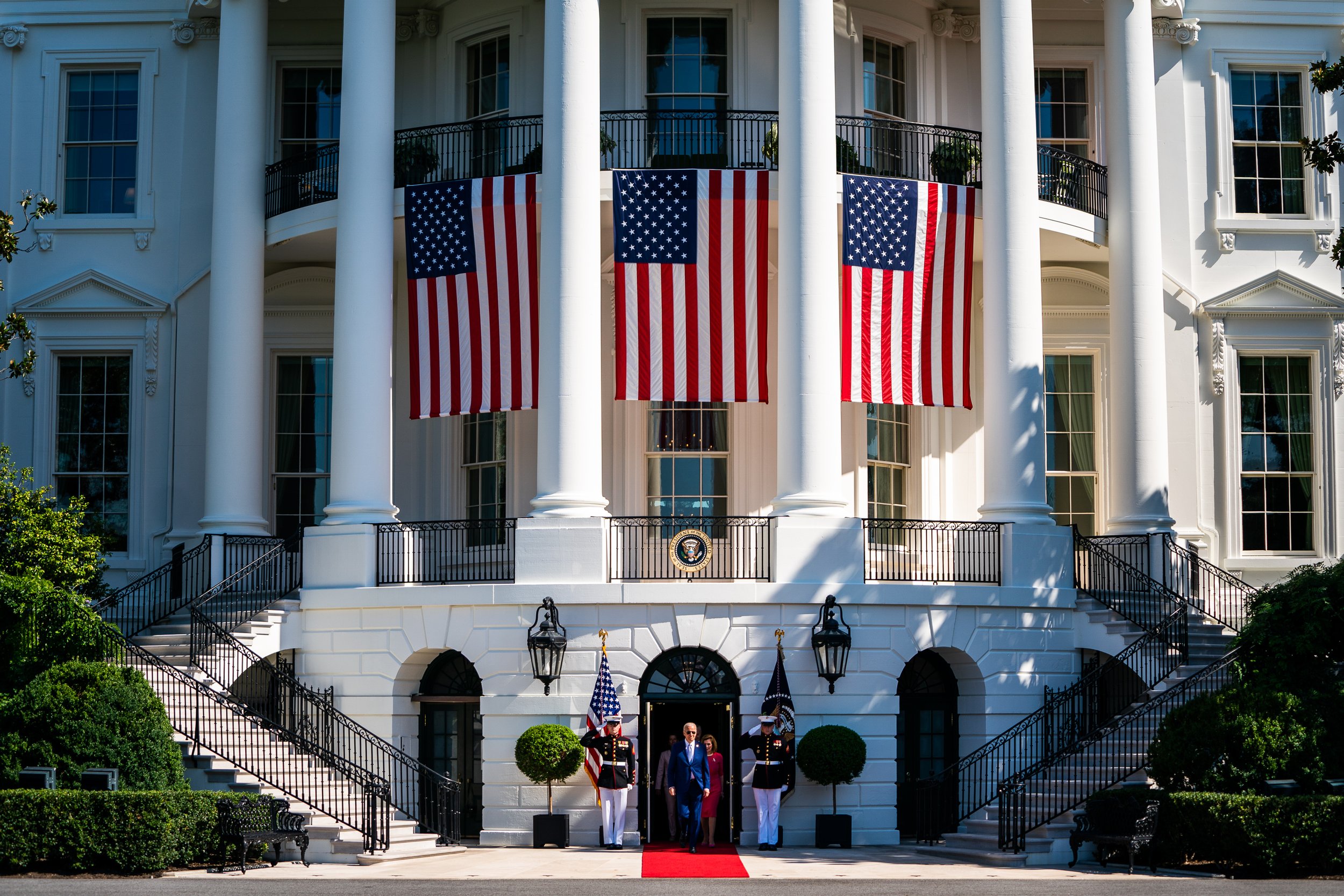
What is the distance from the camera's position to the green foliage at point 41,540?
85.9 feet

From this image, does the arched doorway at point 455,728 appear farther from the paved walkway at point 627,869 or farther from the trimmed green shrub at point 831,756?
the trimmed green shrub at point 831,756

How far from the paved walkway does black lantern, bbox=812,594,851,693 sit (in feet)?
7.92

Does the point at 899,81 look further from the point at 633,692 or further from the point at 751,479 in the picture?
the point at 633,692

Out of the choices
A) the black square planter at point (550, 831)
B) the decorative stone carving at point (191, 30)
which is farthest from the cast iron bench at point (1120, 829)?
the decorative stone carving at point (191, 30)

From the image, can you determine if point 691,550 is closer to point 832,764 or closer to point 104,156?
point 832,764

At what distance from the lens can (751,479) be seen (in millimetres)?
28266

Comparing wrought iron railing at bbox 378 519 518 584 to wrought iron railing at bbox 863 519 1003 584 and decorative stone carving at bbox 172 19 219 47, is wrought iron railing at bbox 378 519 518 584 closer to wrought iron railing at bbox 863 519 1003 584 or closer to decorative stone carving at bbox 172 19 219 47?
wrought iron railing at bbox 863 519 1003 584

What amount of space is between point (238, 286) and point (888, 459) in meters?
11.1

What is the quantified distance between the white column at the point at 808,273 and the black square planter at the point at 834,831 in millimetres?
4249

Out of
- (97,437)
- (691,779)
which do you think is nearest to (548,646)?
(691,779)

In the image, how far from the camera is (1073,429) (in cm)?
3138

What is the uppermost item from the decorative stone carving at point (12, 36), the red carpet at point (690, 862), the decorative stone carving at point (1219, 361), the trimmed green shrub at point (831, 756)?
the decorative stone carving at point (12, 36)

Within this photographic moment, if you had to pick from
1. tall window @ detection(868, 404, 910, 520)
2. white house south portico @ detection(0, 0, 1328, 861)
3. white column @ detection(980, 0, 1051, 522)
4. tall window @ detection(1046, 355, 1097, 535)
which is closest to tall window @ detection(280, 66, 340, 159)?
white house south portico @ detection(0, 0, 1328, 861)

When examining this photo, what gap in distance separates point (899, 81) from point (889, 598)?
10.1m
